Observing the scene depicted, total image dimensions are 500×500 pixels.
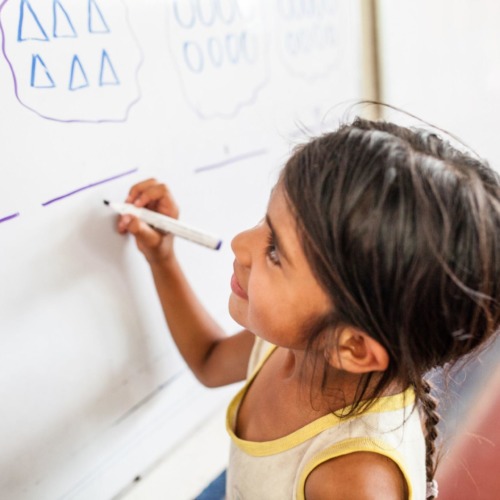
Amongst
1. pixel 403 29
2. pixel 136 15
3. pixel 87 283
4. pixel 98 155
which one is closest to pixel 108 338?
pixel 87 283

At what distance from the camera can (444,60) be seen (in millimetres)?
950

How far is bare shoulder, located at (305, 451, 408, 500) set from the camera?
0.44 meters

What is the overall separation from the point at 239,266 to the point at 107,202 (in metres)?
0.12

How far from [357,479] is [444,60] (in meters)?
0.73

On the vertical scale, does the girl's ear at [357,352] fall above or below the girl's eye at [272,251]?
below

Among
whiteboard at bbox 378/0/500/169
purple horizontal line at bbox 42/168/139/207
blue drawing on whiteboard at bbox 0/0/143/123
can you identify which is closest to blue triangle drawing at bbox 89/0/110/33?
blue drawing on whiteboard at bbox 0/0/143/123

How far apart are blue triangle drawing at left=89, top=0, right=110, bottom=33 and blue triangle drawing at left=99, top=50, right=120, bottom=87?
0.7 inches

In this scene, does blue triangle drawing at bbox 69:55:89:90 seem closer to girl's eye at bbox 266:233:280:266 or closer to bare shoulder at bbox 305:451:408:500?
girl's eye at bbox 266:233:280:266

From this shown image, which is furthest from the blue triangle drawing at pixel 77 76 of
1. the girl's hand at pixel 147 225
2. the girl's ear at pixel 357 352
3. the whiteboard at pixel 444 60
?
the whiteboard at pixel 444 60

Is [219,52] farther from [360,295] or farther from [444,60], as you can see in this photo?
[444,60]

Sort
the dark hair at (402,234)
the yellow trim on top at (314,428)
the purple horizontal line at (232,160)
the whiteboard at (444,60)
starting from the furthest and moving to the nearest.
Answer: the whiteboard at (444,60) < the purple horizontal line at (232,160) < the yellow trim on top at (314,428) < the dark hair at (402,234)

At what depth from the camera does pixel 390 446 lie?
46 centimetres

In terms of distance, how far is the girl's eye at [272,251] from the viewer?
432mm

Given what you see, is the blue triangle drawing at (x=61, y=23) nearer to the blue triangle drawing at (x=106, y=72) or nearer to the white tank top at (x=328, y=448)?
the blue triangle drawing at (x=106, y=72)
